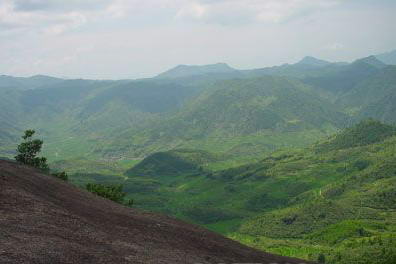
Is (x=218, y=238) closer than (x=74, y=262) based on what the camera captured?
No

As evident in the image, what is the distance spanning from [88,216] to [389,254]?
135 metres

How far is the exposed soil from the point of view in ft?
143

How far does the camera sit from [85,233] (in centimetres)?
5153

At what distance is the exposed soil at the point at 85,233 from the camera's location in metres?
43.6

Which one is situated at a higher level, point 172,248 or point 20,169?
point 20,169

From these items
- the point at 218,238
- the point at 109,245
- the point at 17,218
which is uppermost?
the point at 17,218

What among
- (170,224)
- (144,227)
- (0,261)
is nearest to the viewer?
(0,261)

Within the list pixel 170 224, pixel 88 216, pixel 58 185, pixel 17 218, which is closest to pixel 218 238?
pixel 170 224

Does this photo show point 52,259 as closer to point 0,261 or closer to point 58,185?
point 0,261

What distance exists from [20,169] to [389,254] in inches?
5368

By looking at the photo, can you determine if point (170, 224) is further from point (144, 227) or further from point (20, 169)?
point (20, 169)

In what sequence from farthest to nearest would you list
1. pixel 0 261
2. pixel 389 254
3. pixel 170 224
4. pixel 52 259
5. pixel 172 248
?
pixel 389 254, pixel 170 224, pixel 172 248, pixel 52 259, pixel 0 261

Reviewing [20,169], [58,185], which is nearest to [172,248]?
[58,185]

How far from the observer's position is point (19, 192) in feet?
190
